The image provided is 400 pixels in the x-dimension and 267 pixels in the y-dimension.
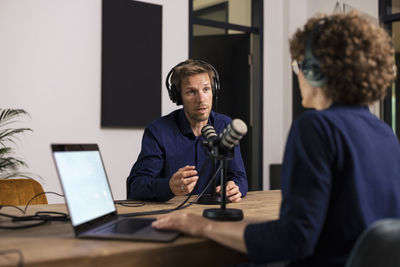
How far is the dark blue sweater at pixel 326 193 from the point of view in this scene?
0.86 m

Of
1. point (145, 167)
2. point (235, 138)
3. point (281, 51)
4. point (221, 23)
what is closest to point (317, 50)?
point (235, 138)

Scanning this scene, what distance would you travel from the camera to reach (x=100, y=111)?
3.63 meters

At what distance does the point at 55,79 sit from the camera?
3.42 meters

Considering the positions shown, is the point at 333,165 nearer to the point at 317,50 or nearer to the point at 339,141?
the point at 339,141

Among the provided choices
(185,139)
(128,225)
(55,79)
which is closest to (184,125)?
(185,139)

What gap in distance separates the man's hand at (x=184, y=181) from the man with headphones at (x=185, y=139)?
0.74ft

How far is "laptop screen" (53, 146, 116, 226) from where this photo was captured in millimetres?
1066

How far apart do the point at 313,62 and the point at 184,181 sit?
2.42 ft

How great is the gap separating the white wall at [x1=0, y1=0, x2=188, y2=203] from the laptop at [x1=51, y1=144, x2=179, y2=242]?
223 cm

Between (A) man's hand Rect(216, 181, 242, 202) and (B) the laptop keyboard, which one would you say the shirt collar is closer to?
(A) man's hand Rect(216, 181, 242, 202)

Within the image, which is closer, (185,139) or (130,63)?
(185,139)

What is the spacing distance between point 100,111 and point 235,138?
2598 mm

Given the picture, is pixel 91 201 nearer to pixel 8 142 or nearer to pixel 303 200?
pixel 303 200

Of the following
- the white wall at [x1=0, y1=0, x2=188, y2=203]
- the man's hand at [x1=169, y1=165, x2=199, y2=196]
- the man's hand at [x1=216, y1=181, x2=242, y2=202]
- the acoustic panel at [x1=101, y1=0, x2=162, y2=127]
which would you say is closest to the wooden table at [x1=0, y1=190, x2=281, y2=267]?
the man's hand at [x1=169, y1=165, x2=199, y2=196]
